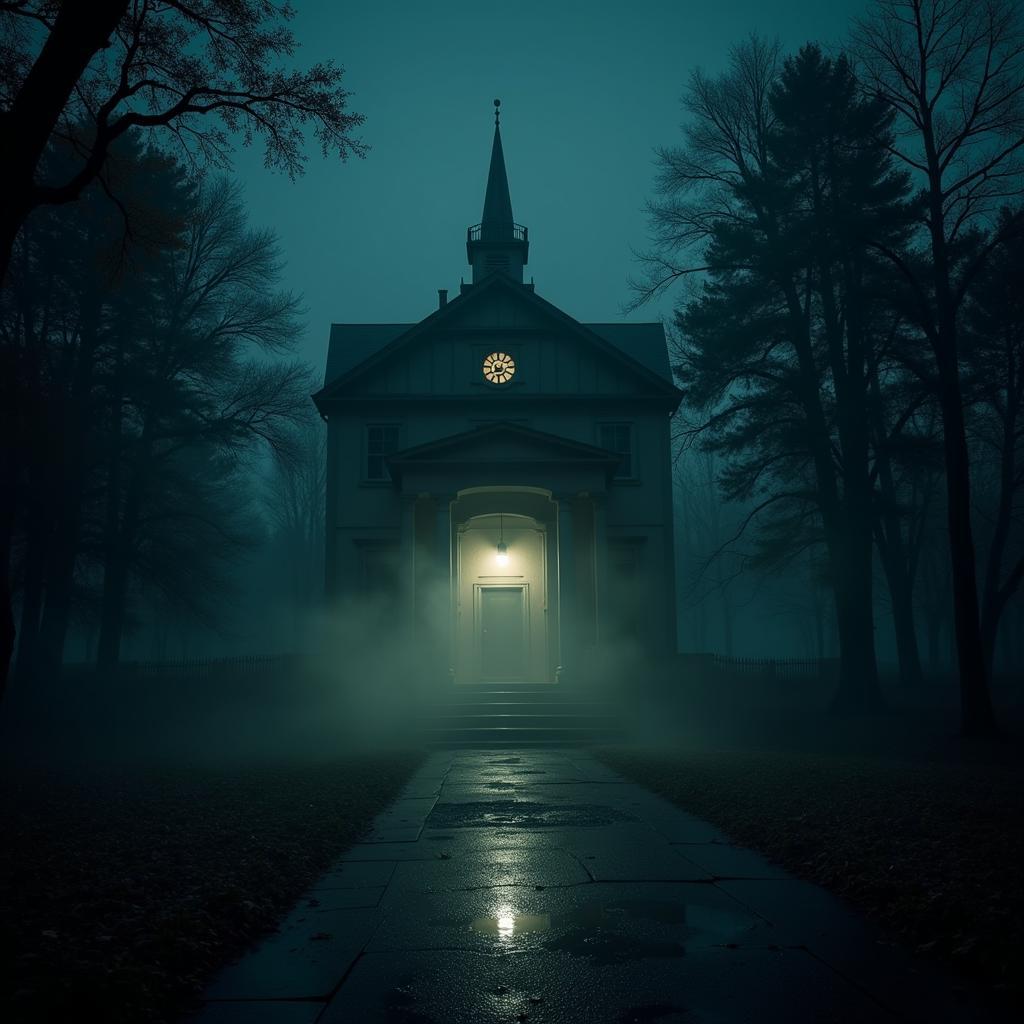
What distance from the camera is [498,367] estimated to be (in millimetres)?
27156

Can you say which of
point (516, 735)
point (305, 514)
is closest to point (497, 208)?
point (516, 735)

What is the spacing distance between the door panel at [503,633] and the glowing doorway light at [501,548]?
0.89 metres

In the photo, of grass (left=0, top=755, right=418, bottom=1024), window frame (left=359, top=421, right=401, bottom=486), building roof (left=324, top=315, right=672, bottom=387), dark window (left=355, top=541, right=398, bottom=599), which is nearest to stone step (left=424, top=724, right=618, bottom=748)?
grass (left=0, top=755, right=418, bottom=1024)

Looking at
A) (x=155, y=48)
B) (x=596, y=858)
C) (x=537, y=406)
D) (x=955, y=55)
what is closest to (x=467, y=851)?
(x=596, y=858)

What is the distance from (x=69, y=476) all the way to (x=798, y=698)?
2097cm

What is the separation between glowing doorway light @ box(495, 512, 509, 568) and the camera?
2478 cm

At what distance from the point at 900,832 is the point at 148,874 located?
17.8 ft

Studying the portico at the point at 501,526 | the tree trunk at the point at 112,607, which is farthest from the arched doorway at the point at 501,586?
the tree trunk at the point at 112,607

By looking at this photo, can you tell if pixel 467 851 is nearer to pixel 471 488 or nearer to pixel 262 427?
pixel 471 488

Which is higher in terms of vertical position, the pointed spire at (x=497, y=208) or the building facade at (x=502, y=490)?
the pointed spire at (x=497, y=208)

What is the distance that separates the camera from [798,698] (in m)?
26.2

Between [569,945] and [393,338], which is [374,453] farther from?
[569,945]

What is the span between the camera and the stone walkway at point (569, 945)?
11.5 feet

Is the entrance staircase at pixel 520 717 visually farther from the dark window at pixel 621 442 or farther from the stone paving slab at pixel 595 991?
the stone paving slab at pixel 595 991
